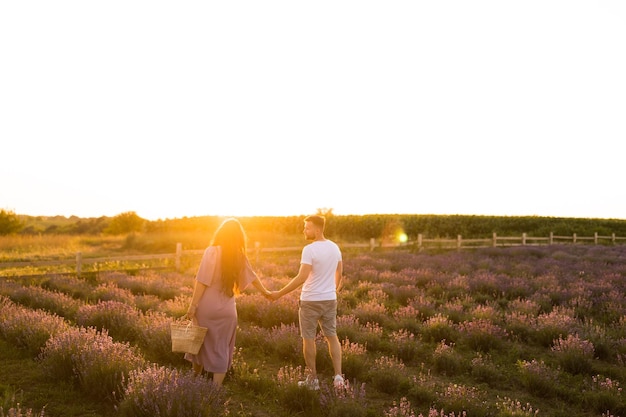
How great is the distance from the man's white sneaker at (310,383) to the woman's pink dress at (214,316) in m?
0.88

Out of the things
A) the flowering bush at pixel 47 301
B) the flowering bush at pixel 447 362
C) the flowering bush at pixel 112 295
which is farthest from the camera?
the flowering bush at pixel 112 295

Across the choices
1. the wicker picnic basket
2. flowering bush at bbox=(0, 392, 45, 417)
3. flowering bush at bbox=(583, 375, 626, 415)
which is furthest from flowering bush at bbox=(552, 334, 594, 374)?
flowering bush at bbox=(0, 392, 45, 417)

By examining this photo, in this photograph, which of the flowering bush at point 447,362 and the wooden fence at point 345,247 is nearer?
the flowering bush at point 447,362

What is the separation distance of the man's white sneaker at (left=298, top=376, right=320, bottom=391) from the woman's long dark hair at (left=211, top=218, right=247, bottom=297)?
1.28 metres

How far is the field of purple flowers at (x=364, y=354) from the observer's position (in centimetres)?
519

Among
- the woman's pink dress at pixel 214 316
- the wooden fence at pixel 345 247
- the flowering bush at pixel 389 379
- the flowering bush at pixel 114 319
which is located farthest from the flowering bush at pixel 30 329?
the wooden fence at pixel 345 247

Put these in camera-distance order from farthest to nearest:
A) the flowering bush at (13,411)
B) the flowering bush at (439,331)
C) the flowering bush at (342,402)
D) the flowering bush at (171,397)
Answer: the flowering bush at (439,331) → the flowering bush at (342,402) → the flowering bush at (171,397) → the flowering bush at (13,411)

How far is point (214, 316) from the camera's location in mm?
5172

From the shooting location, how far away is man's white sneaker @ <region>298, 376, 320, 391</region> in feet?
17.7

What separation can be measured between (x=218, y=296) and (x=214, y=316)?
214 mm

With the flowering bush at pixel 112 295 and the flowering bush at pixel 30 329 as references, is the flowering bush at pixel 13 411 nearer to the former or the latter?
Result: the flowering bush at pixel 30 329

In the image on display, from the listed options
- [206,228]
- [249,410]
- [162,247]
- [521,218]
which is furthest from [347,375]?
[206,228]

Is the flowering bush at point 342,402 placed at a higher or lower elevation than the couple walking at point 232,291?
lower

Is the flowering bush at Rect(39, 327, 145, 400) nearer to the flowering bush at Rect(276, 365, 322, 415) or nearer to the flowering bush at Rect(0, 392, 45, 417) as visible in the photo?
the flowering bush at Rect(0, 392, 45, 417)
